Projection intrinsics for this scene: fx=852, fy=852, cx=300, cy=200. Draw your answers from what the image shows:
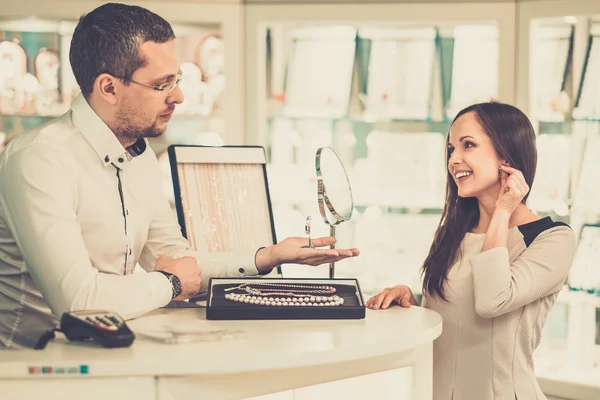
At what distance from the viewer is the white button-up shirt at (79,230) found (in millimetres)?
1915

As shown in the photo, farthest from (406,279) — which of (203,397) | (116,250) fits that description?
(203,397)

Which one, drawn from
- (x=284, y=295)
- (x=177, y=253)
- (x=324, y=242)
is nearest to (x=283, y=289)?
(x=284, y=295)

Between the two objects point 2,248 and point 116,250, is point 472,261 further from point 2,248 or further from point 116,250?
point 2,248

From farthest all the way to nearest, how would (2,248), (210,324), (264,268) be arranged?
(264,268)
(2,248)
(210,324)

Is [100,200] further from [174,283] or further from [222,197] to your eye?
[222,197]

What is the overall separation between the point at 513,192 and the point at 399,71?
6.48 feet

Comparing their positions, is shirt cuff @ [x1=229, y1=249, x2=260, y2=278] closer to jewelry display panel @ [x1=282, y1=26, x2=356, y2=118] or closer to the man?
the man

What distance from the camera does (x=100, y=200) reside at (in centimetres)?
216

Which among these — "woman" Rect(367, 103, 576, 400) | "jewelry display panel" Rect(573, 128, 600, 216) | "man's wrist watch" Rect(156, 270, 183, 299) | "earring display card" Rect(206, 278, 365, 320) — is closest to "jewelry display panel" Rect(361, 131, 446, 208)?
"jewelry display panel" Rect(573, 128, 600, 216)

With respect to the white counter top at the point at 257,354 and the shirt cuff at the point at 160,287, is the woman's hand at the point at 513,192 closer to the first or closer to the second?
the white counter top at the point at 257,354

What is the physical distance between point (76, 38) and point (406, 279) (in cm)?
232

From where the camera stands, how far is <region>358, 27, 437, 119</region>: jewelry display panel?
407 cm

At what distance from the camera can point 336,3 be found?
3816 mm

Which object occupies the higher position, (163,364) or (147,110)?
(147,110)
